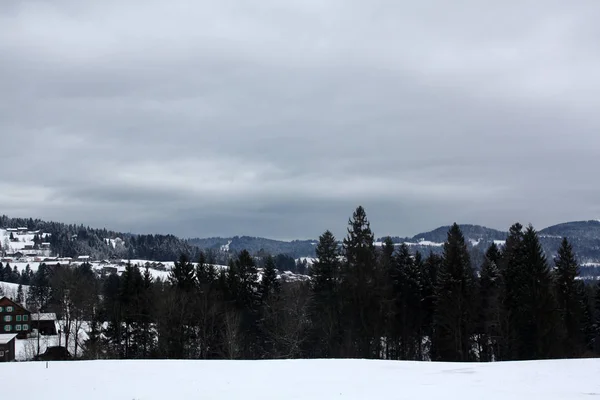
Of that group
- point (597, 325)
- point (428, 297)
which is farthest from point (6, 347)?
point (597, 325)

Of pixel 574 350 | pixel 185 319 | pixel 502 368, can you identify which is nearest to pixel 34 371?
pixel 502 368

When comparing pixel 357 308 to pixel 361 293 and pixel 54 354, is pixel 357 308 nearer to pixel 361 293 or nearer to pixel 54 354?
A: pixel 361 293

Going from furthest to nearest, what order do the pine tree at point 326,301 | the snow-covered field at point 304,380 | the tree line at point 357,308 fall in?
the pine tree at point 326,301 < the tree line at point 357,308 < the snow-covered field at point 304,380

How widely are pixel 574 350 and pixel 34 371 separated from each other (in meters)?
37.4

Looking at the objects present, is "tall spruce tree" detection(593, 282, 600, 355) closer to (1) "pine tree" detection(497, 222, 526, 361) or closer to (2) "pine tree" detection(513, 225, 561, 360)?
(1) "pine tree" detection(497, 222, 526, 361)

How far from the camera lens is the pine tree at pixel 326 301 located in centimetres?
4388

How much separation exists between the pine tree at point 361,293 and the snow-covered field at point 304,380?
19723mm

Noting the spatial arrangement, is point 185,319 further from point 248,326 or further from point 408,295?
point 408,295

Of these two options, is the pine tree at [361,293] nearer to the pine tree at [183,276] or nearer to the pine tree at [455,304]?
the pine tree at [455,304]

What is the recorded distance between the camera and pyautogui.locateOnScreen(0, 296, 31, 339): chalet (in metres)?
80.8

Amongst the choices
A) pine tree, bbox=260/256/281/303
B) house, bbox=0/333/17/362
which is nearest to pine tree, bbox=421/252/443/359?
pine tree, bbox=260/256/281/303

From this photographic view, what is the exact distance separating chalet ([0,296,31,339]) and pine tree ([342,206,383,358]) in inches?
→ 2468

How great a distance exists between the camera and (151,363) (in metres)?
19.7

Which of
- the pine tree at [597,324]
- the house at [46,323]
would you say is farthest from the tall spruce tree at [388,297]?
the house at [46,323]
